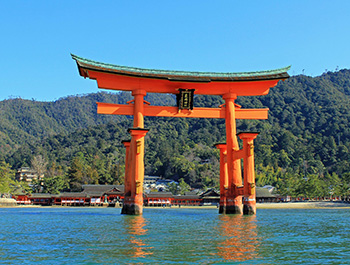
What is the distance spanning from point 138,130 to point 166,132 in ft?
328

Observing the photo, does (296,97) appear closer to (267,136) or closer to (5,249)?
(267,136)

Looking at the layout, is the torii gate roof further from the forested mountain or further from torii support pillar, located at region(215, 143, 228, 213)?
the forested mountain

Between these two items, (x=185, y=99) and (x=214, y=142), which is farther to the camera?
(x=214, y=142)

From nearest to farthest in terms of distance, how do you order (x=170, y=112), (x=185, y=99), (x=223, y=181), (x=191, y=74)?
(x=191, y=74)
(x=185, y=99)
(x=170, y=112)
(x=223, y=181)

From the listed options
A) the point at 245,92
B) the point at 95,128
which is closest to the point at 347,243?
the point at 245,92

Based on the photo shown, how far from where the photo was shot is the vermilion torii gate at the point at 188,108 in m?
21.5

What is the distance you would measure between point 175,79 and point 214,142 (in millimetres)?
86767

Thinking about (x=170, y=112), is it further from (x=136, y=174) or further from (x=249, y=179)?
(x=249, y=179)

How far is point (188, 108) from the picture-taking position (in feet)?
78.0

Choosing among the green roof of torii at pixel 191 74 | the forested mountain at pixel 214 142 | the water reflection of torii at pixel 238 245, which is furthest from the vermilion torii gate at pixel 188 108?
the forested mountain at pixel 214 142

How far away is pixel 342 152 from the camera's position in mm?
96188

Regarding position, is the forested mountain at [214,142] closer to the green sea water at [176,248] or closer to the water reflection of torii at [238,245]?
the water reflection of torii at [238,245]

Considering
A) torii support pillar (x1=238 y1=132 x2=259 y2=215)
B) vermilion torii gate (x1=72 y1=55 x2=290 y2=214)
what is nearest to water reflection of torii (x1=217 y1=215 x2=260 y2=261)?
torii support pillar (x1=238 y1=132 x2=259 y2=215)

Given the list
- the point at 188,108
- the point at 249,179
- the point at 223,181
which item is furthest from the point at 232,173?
the point at 188,108
